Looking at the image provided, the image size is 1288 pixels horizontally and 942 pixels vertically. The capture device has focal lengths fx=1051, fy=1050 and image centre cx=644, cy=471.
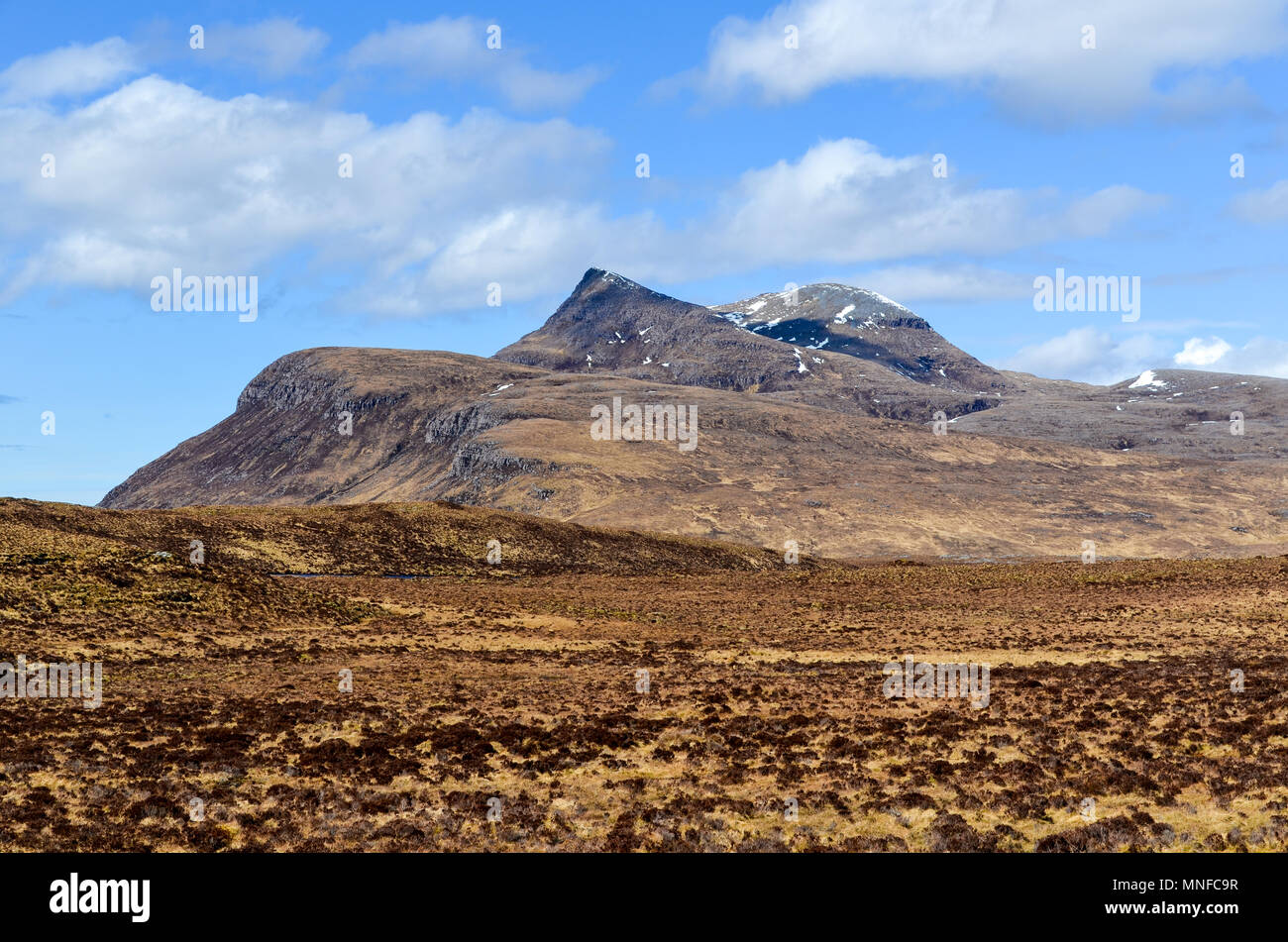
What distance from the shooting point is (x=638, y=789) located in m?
21.2

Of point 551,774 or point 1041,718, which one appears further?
point 1041,718

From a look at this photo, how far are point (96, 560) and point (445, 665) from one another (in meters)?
23.7

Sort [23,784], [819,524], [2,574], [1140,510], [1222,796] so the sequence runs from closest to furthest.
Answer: [1222,796]
[23,784]
[2,574]
[819,524]
[1140,510]

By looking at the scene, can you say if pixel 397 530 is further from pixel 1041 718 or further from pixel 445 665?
pixel 1041 718

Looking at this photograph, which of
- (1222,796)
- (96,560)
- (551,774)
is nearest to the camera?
(1222,796)

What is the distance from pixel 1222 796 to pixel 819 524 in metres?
140

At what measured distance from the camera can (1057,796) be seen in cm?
1955

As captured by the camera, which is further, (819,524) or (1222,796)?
(819,524)
